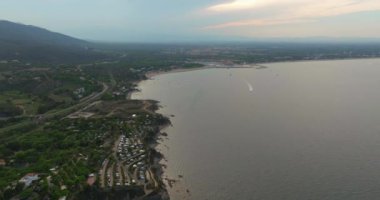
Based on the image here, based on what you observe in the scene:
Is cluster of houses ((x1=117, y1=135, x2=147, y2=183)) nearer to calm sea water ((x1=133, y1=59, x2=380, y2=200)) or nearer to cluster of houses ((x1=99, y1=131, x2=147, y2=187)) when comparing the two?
cluster of houses ((x1=99, y1=131, x2=147, y2=187))

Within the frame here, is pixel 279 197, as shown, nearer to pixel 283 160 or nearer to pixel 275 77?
pixel 283 160

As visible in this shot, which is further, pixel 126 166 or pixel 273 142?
pixel 273 142

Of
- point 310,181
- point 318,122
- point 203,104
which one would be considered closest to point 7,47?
point 203,104

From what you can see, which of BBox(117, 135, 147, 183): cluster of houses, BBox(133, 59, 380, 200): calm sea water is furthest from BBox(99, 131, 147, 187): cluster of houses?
BBox(133, 59, 380, 200): calm sea water

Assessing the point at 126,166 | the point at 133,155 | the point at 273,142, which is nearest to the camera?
the point at 126,166

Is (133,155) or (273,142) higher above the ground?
(133,155)

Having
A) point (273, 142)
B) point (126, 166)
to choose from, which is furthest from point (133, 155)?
point (273, 142)

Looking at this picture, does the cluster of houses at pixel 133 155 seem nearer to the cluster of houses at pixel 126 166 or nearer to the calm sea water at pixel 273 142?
the cluster of houses at pixel 126 166

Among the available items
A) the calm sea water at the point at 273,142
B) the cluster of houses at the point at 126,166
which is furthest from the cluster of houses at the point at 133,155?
the calm sea water at the point at 273,142

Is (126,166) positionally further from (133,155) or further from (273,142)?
(273,142)
